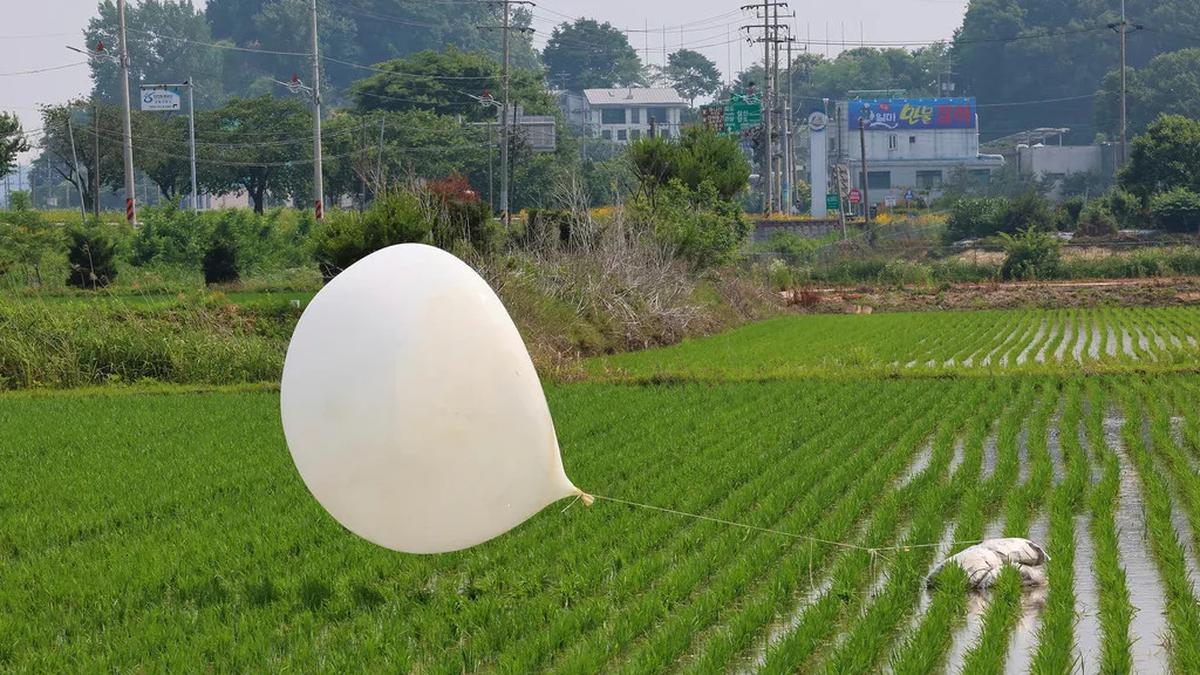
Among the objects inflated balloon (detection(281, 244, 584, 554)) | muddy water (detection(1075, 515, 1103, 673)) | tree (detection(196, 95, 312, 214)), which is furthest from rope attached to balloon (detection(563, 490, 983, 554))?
tree (detection(196, 95, 312, 214))

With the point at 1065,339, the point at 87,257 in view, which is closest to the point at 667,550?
the point at 1065,339

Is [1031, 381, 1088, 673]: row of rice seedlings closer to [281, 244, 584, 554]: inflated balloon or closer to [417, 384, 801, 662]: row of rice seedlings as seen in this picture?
[417, 384, 801, 662]: row of rice seedlings

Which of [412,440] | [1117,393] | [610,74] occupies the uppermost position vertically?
[610,74]

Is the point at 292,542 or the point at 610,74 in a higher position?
the point at 610,74

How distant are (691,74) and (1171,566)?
507 ft

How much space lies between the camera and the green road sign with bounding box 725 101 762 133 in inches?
3105

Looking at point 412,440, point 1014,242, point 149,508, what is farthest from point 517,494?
point 1014,242

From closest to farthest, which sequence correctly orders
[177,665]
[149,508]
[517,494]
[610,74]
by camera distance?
1. [177,665]
2. [517,494]
3. [149,508]
4. [610,74]

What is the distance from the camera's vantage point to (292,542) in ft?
30.6

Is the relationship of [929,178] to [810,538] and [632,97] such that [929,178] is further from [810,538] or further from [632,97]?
[810,538]

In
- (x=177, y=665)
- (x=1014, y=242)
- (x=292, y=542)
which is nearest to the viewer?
(x=177, y=665)

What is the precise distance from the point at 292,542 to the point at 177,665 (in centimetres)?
267

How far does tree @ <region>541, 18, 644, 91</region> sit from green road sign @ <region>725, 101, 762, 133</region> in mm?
74803

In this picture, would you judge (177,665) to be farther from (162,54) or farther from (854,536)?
(162,54)
